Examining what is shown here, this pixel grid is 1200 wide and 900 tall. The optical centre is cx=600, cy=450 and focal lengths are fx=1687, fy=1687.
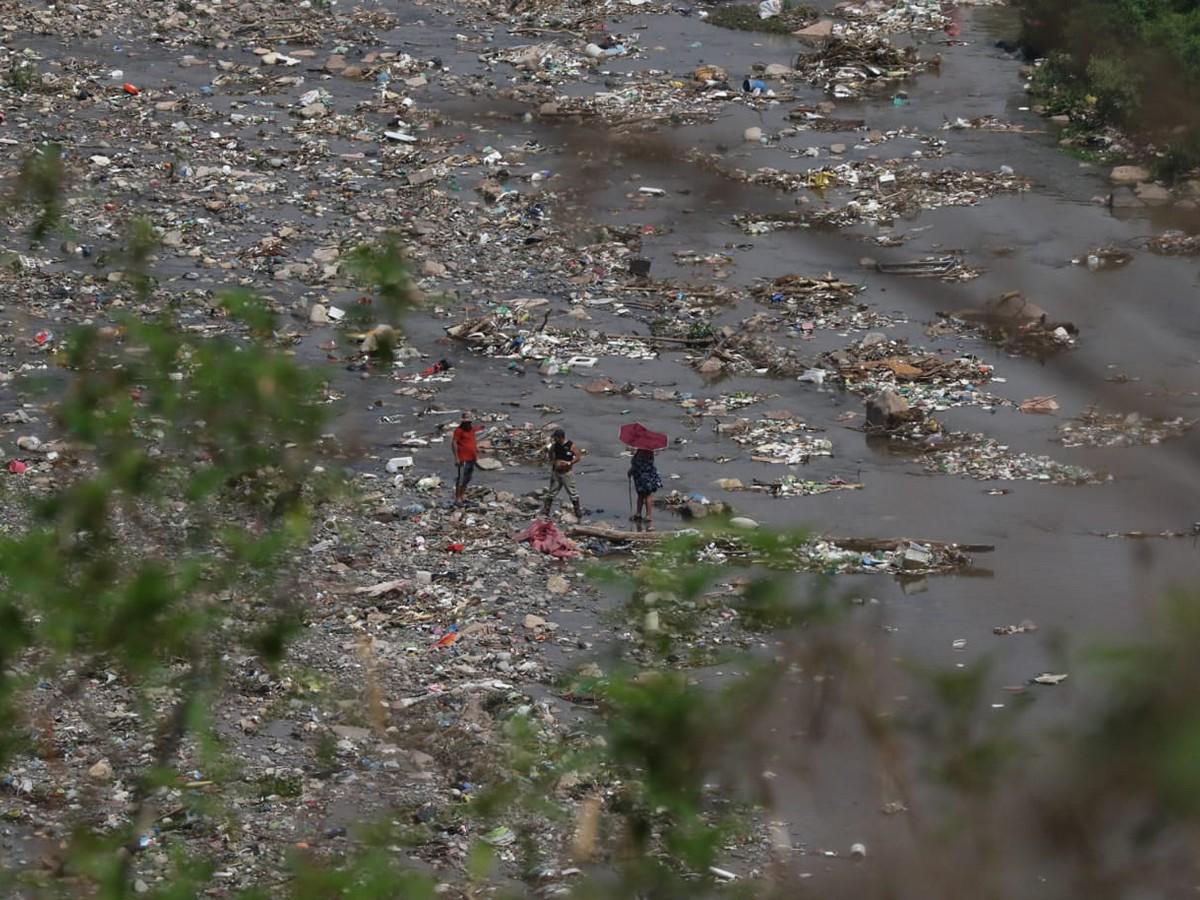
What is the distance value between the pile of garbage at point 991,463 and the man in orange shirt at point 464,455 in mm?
2941

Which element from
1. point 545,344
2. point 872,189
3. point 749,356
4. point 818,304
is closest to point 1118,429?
point 749,356

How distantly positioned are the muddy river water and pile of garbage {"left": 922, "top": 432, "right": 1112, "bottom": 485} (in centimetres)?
11

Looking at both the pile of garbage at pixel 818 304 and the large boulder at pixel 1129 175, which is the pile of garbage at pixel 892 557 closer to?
the pile of garbage at pixel 818 304

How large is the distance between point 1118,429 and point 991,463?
996mm

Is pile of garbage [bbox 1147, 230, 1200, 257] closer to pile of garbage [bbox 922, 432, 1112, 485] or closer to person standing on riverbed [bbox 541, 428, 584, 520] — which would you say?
pile of garbage [bbox 922, 432, 1112, 485]

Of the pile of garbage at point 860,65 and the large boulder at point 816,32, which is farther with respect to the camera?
the large boulder at point 816,32

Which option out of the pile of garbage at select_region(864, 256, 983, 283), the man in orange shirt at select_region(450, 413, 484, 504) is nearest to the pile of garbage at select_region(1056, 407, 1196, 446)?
the pile of garbage at select_region(864, 256, 983, 283)

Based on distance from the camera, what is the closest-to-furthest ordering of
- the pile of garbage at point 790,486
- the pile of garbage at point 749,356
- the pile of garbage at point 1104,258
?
1. the pile of garbage at point 790,486
2. the pile of garbage at point 749,356
3. the pile of garbage at point 1104,258

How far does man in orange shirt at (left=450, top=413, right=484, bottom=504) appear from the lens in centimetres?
1033

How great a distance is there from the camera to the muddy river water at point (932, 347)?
912cm

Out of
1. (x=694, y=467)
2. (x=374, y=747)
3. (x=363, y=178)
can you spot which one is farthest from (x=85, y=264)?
(x=374, y=747)

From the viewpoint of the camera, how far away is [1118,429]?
440 inches

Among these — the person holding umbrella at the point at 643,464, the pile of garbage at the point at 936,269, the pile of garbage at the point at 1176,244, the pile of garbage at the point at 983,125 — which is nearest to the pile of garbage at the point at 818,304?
the pile of garbage at the point at 936,269

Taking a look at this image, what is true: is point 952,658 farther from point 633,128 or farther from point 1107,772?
point 633,128
